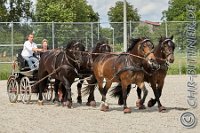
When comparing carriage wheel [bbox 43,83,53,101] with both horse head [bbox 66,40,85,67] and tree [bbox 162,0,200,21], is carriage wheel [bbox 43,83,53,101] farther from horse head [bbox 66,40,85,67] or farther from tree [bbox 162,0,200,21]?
tree [bbox 162,0,200,21]

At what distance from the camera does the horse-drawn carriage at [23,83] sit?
16797 mm

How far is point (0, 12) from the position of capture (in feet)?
178

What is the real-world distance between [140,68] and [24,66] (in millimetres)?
5008

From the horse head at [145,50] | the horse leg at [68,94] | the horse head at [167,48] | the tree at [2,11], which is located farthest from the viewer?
the tree at [2,11]

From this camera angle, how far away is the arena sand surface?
1076 cm

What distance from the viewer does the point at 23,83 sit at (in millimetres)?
16828

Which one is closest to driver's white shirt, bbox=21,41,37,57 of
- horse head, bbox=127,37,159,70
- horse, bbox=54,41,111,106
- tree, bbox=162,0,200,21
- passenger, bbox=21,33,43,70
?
passenger, bbox=21,33,43,70

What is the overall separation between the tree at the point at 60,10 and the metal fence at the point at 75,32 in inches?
1166

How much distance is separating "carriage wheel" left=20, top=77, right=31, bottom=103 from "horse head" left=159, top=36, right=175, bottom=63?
4.83 meters

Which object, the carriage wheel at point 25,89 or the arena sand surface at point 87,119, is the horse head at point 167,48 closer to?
the arena sand surface at point 87,119

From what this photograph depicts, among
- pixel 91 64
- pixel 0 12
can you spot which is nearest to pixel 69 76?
pixel 91 64

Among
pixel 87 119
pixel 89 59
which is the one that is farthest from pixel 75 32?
pixel 87 119

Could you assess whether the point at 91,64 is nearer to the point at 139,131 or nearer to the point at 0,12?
the point at 139,131

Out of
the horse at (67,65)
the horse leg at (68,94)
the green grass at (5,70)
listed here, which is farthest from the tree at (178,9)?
the horse leg at (68,94)
